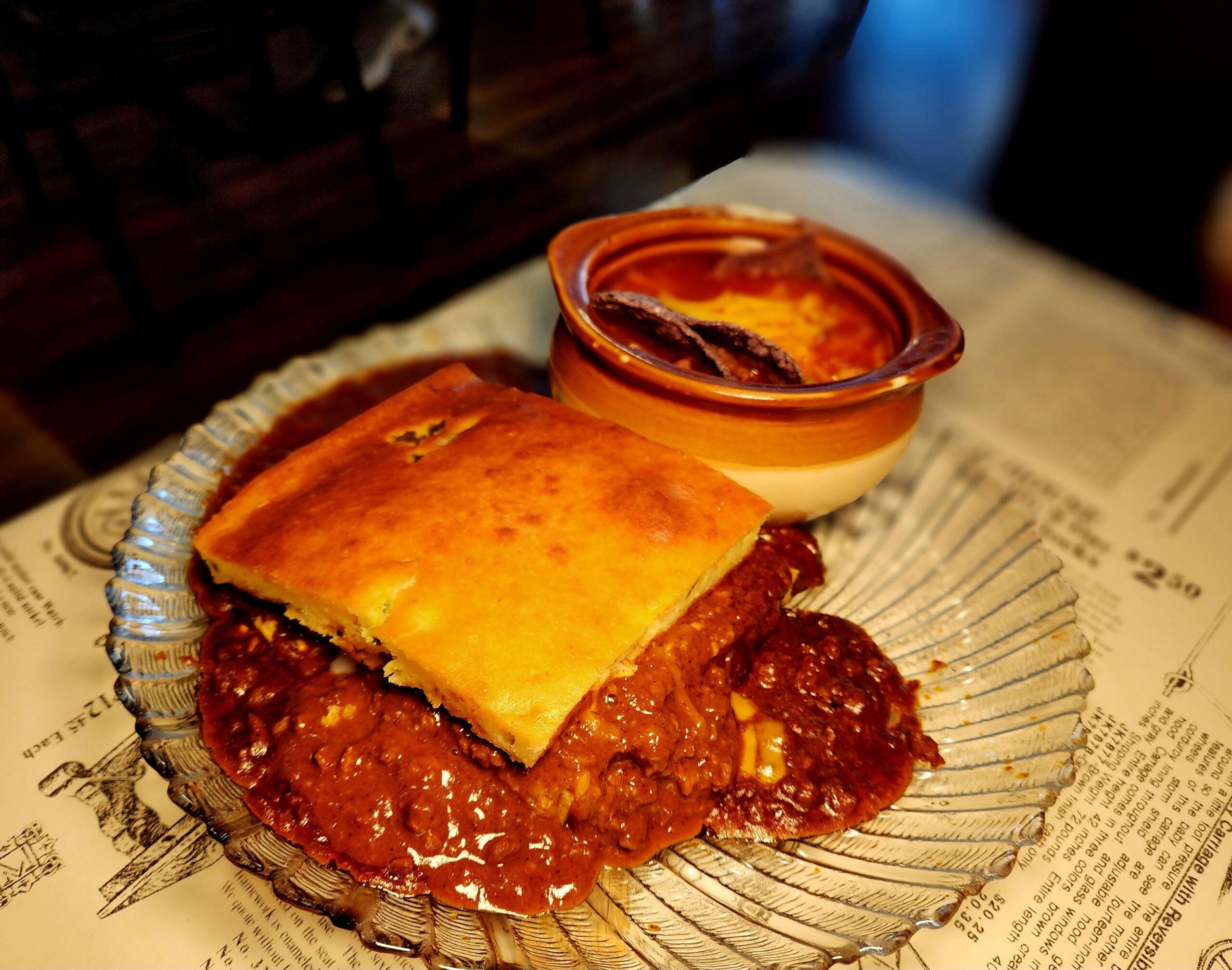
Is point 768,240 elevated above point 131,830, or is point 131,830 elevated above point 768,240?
point 768,240

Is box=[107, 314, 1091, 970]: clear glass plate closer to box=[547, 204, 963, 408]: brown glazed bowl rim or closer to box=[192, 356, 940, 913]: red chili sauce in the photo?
box=[192, 356, 940, 913]: red chili sauce

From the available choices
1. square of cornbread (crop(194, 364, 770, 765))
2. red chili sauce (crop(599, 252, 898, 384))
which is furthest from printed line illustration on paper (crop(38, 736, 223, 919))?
red chili sauce (crop(599, 252, 898, 384))

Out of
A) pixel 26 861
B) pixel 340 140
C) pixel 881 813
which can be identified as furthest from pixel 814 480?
pixel 26 861

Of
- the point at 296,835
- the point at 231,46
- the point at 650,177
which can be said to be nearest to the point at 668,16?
the point at 650,177

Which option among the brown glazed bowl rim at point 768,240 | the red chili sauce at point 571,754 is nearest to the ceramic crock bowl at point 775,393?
the brown glazed bowl rim at point 768,240

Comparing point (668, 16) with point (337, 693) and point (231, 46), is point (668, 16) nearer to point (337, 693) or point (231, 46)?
point (231, 46)

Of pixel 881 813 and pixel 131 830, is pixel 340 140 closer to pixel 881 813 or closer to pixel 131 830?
pixel 131 830
